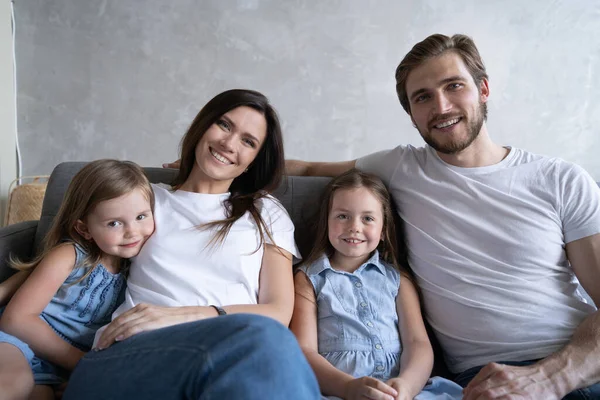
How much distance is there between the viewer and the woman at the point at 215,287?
29.1 inches

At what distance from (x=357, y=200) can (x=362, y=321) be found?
331 mm

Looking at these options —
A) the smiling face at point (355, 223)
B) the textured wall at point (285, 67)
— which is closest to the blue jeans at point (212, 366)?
the smiling face at point (355, 223)

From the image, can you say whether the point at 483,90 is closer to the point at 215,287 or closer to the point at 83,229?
the point at 215,287

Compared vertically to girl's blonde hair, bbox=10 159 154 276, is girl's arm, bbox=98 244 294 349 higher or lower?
lower

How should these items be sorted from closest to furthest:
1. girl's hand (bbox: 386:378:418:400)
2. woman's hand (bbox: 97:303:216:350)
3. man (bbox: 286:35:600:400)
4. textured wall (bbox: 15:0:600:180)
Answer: woman's hand (bbox: 97:303:216:350), girl's hand (bbox: 386:378:418:400), man (bbox: 286:35:600:400), textured wall (bbox: 15:0:600:180)

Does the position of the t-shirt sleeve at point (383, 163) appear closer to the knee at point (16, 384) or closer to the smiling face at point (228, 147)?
the smiling face at point (228, 147)

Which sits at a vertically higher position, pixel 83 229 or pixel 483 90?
pixel 483 90

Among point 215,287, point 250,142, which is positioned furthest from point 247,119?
point 215,287

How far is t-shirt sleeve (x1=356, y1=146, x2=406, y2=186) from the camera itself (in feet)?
5.09

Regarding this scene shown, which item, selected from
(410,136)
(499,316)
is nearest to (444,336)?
(499,316)

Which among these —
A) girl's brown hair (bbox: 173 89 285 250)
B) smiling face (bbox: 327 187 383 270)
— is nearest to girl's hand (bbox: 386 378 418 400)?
smiling face (bbox: 327 187 383 270)

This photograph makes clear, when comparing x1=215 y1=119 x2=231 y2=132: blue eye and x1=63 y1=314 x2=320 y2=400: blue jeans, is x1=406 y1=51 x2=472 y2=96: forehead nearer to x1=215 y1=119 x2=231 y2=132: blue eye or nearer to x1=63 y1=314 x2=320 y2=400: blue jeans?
x1=215 y1=119 x2=231 y2=132: blue eye

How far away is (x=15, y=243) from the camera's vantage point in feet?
4.67

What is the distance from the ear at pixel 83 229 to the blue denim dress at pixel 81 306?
41mm
